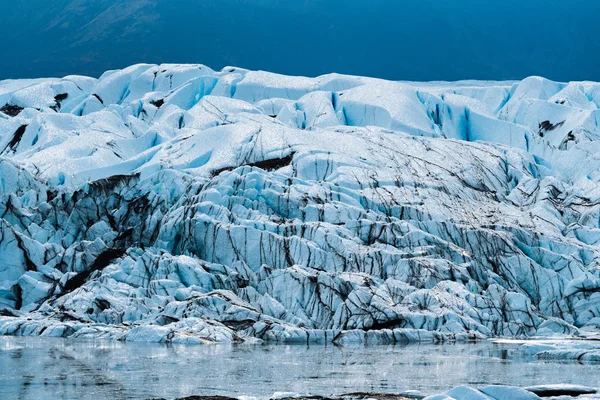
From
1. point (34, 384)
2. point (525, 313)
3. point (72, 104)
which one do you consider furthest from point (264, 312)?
point (72, 104)

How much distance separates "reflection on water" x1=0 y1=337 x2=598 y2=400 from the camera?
1502 centimetres

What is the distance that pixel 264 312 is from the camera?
2970 cm

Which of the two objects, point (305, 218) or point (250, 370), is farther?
point (305, 218)

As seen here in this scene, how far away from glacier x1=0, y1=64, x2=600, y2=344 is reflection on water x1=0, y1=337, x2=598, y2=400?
12.8ft

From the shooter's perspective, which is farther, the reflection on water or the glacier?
the glacier

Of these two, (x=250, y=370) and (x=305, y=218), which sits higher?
(x=305, y=218)

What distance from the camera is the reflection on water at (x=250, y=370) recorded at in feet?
49.3

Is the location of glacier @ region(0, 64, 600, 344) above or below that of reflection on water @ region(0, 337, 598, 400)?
above

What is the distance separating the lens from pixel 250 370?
18.2 m

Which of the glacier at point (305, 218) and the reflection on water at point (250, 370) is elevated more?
the glacier at point (305, 218)

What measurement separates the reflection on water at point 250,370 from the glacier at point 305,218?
3.90m

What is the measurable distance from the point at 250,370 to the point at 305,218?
59.2 feet

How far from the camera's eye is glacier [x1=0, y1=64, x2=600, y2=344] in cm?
2938

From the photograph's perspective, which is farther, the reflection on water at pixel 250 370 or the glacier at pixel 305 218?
the glacier at pixel 305 218
